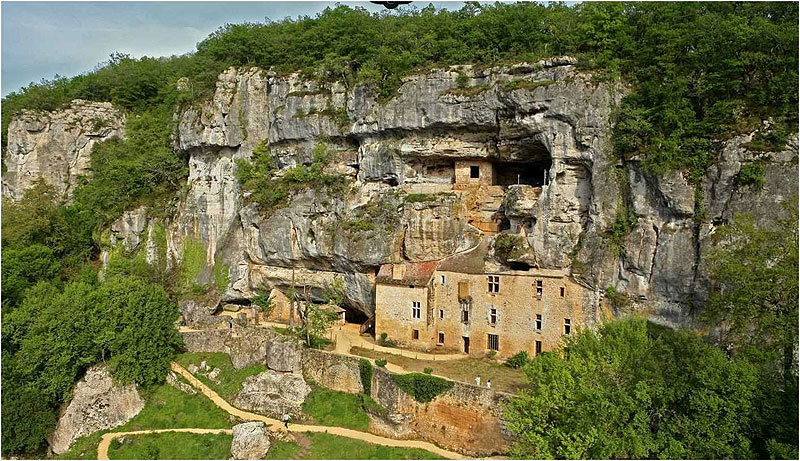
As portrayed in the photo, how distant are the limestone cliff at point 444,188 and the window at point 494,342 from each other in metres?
4.83

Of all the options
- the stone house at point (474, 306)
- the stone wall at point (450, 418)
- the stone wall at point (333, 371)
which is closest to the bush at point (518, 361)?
the stone house at point (474, 306)

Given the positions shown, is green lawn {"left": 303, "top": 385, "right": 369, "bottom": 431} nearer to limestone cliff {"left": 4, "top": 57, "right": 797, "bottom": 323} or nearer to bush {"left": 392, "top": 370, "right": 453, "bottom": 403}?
bush {"left": 392, "top": 370, "right": 453, "bottom": 403}

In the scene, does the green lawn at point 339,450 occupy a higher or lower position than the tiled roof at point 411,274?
lower

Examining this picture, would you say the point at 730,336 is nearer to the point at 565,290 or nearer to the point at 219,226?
the point at 565,290

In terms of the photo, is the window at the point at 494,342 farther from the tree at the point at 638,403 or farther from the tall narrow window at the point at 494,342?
the tree at the point at 638,403

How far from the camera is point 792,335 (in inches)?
764

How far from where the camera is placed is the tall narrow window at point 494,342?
30.8m

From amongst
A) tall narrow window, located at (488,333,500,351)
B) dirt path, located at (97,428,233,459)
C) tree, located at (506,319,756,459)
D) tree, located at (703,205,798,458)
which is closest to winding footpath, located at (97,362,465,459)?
dirt path, located at (97,428,233,459)

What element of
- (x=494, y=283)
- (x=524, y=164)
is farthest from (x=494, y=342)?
(x=524, y=164)

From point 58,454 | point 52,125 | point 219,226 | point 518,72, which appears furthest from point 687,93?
point 52,125

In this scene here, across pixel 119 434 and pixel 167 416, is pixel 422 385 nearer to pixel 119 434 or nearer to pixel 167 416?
pixel 167 416

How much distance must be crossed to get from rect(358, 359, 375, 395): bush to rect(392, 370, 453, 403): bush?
6.01 ft

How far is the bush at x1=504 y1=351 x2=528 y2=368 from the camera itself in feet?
95.8

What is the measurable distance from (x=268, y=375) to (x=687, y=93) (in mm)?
27189
